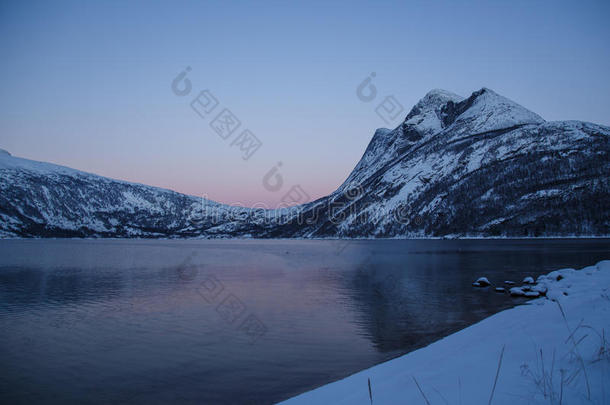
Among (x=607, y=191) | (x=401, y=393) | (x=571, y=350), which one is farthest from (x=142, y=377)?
(x=607, y=191)

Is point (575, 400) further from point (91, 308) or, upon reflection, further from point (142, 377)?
point (91, 308)

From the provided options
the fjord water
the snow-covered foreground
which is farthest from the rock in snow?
the snow-covered foreground

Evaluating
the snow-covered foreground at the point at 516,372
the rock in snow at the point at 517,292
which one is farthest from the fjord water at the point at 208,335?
the snow-covered foreground at the point at 516,372

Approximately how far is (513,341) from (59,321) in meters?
30.4

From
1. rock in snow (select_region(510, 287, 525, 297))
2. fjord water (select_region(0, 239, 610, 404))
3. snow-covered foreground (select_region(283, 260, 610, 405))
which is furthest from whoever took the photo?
rock in snow (select_region(510, 287, 525, 297))

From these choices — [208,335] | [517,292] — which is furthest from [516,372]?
[517,292]

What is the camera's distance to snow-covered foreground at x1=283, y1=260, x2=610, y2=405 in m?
7.29

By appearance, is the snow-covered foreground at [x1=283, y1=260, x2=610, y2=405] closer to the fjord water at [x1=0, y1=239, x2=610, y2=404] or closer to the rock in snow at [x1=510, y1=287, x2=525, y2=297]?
the fjord water at [x1=0, y1=239, x2=610, y2=404]

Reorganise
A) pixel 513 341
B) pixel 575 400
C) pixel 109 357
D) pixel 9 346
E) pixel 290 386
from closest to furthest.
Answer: pixel 575 400 → pixel 513 341 → pixel 290 386 → pixel 109 357 → pixel 9 346

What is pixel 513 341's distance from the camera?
12.6m

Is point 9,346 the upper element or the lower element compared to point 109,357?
upper

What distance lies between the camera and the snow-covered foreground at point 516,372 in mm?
7289

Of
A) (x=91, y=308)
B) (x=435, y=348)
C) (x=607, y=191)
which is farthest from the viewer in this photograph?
(x=607, y=191)

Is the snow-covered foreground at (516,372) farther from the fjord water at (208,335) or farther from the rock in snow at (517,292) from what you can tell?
the rock in snow at (517,292)
